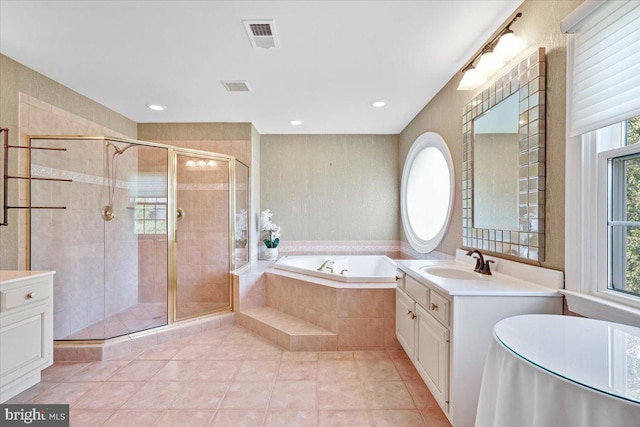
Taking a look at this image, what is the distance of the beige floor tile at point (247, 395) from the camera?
5.93 ft

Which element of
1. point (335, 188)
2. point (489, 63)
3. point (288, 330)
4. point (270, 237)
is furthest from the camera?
point (335, 188)

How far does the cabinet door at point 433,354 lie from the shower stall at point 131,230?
221 cm

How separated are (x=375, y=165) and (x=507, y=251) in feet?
8.74

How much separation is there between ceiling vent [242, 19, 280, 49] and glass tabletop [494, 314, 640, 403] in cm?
203

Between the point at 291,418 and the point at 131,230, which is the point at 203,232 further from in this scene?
the point at 291,418

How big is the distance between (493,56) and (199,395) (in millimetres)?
2857

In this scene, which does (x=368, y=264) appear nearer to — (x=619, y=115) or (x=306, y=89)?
(x=306, y=89)

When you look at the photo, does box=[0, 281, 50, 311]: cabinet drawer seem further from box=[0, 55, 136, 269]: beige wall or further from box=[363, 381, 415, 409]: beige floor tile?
box=[363, 381, 415, 409]: beige floor tile

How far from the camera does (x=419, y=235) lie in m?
3.62

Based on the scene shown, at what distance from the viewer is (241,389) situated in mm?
1970

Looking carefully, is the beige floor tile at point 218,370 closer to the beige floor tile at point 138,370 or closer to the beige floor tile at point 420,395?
the beige floor tile at point 138,370

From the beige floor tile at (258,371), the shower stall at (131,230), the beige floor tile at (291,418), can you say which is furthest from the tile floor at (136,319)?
the beige floor tile at (291,418)

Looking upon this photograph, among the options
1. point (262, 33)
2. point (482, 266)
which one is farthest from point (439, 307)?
point (262, 33)

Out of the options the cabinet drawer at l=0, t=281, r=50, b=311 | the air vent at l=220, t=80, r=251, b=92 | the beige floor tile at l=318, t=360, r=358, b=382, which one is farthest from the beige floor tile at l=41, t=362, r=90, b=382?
the air vent at l=220, t=80, r=251, b=92
